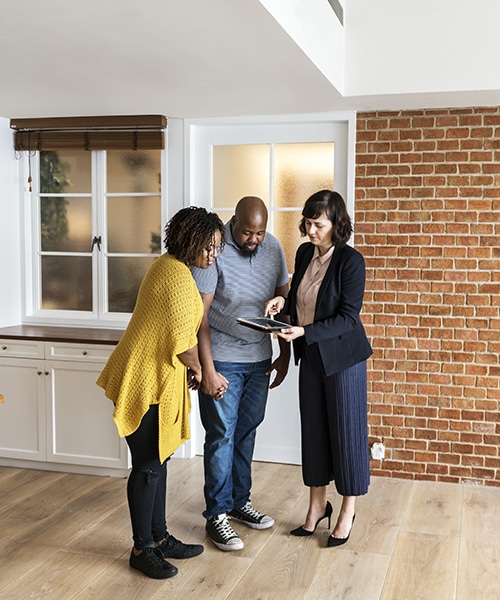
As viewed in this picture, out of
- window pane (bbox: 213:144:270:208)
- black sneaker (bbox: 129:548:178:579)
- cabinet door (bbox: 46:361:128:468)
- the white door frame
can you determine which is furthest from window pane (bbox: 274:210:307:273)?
black sneaker (bbox: 129:548:178:579)

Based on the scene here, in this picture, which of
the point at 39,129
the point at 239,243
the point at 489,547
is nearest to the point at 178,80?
the point at 239,243

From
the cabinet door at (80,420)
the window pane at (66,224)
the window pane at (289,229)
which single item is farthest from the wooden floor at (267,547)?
the window pane at (66,224)

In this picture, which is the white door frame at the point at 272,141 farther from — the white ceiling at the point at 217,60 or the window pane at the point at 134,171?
the window pane at the point at 134,171

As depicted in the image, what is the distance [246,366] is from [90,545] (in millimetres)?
1092

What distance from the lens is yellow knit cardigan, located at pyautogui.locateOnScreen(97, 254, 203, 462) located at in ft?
9.66

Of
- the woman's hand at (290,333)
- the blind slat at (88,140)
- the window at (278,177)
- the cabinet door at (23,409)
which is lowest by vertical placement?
the cabinet door at (23,409)

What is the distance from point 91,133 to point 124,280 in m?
0.99

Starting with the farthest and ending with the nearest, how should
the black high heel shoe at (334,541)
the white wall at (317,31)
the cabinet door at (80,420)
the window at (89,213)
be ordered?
1. the window at (89,213)
2. the cabinet door at (80,420)
3. the black high heel shoe at (334,541)
4. the white wall at (317,31)

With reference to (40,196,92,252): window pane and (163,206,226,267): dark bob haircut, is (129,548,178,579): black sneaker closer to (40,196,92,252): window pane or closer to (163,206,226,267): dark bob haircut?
(163,206,226,267): dark bob haircut

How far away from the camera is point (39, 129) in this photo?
16.4 feet

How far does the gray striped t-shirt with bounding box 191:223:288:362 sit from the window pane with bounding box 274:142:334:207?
50.4 inches

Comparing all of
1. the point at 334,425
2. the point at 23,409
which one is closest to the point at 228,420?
the point at 334,425

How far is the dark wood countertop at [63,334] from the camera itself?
14.6 ft

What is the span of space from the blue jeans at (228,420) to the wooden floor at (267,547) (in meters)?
0.23
